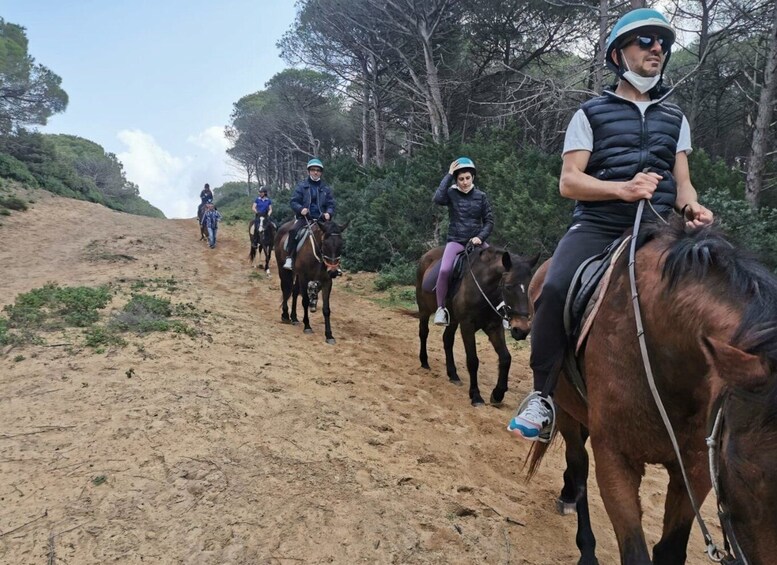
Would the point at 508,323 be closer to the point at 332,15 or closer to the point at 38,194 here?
the point at 332,15

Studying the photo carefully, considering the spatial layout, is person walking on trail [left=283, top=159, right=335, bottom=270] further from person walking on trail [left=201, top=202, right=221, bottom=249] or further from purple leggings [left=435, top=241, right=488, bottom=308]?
person walking on trail [left=201, top=202, right=221, bottom=249]

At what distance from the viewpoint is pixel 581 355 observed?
2299 millimetres

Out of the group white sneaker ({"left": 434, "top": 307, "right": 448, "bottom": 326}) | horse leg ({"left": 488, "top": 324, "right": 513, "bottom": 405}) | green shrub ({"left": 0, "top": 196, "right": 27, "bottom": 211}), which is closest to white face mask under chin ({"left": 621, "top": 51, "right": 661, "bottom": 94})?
horse leg ({"left": 488, "top": 324, "right": 513, "bottom": 405})

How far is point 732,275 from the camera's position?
64.2 inches

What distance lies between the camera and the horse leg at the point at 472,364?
5.50 m

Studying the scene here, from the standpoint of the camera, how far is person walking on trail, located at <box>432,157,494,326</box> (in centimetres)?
630

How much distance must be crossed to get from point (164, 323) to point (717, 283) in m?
6.24

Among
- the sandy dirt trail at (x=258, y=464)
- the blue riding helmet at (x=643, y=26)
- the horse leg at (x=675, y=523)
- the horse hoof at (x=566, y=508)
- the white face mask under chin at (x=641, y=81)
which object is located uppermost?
the blue riding helmet at (x=643, y=26)

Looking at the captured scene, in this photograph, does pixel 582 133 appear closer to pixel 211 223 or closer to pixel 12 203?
pixel 211 223

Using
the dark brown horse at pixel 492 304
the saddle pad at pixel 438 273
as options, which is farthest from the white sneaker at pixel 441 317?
the saddle pad at pixel 438 273

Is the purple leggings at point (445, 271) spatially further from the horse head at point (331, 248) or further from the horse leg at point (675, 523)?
the horse leg at point (675, 523)

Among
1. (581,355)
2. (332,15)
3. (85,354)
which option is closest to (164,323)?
(85,354)

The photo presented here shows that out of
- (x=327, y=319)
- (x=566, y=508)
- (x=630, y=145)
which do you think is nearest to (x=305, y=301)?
(x=327, y=319)

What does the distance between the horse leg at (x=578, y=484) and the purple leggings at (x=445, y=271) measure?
3196 mm
